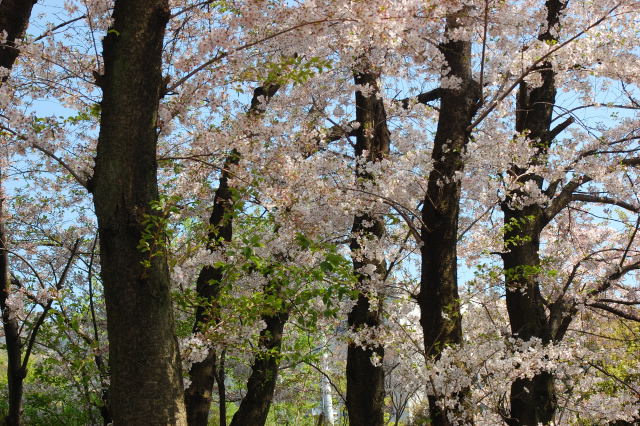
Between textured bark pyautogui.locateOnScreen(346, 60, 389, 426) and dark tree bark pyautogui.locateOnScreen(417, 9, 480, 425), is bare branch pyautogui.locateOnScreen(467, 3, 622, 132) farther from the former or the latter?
textured bark pyautogui.locateOnScreen(346, 60, 389, 426)

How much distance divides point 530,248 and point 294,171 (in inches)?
148

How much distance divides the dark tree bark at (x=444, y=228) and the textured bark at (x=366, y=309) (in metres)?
1.24

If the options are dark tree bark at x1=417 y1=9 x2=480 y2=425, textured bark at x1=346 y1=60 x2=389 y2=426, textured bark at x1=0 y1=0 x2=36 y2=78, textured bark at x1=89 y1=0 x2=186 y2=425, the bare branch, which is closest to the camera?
textured bark at x1=89 y1=0 x2=186 y2=425

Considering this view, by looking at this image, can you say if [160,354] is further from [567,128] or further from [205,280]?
[567,128]

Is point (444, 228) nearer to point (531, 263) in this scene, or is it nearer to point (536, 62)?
point (536, 62)

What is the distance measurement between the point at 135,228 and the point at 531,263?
6.35m

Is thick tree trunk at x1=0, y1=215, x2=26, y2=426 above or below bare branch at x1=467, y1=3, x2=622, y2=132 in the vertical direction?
below

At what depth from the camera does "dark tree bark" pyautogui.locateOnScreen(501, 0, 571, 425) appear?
8414mm

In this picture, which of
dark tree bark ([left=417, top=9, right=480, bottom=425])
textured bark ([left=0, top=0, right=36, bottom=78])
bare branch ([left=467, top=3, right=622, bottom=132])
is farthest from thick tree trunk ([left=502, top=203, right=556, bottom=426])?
textured bark ([left=0, top=0, right=36, bottom=78])

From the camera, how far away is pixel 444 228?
656 centimetres

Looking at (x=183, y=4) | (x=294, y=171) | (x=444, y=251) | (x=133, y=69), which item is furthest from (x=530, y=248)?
(x=133, y=69)

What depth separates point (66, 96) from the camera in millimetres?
6949

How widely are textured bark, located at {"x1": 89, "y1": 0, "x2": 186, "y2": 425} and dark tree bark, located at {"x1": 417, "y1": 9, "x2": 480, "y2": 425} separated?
9.86 feet

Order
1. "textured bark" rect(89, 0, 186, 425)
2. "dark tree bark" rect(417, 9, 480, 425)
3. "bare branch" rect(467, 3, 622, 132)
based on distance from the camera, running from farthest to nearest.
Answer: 1. "dark tree bark" rect(417, 9, 480, 425)
2. "bare branch" rect(467, 3, 622, 132)
3. "textured bark" rect(89, 0, 186, 425)
